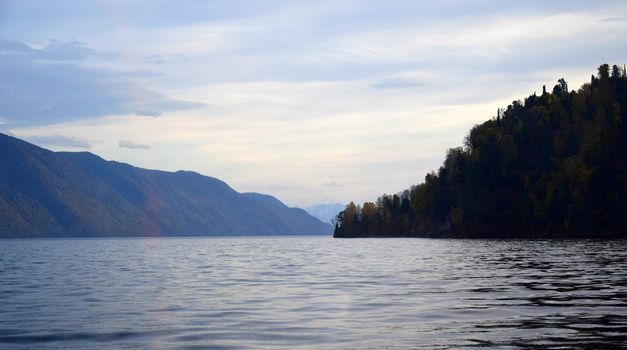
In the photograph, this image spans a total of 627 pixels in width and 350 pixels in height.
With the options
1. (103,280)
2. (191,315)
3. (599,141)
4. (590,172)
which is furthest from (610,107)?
(191,315)

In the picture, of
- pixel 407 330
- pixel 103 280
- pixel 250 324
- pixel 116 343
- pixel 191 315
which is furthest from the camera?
pixel 103 280

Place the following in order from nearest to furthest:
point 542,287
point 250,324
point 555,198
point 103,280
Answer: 1. point 250,324
2. point 542,287
3. point 103,280
4. point 555,198

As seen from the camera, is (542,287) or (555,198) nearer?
(542,287)

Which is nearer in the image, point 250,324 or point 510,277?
point 250,324

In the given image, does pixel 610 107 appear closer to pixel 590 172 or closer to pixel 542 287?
pixel 590 172

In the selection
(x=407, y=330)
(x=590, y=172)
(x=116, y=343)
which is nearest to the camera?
(x=116, y=343)

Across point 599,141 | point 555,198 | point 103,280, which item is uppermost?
point 599,141

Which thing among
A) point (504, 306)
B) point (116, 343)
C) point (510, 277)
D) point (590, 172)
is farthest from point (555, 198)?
point (116, 343)

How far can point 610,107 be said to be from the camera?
7707 inches

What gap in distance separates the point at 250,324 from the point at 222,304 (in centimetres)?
775

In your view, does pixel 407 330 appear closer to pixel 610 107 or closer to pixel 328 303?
pixel 328 303

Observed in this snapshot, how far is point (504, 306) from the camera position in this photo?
3097 centimetres

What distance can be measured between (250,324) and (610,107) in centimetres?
19171

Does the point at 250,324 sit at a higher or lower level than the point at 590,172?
lower
